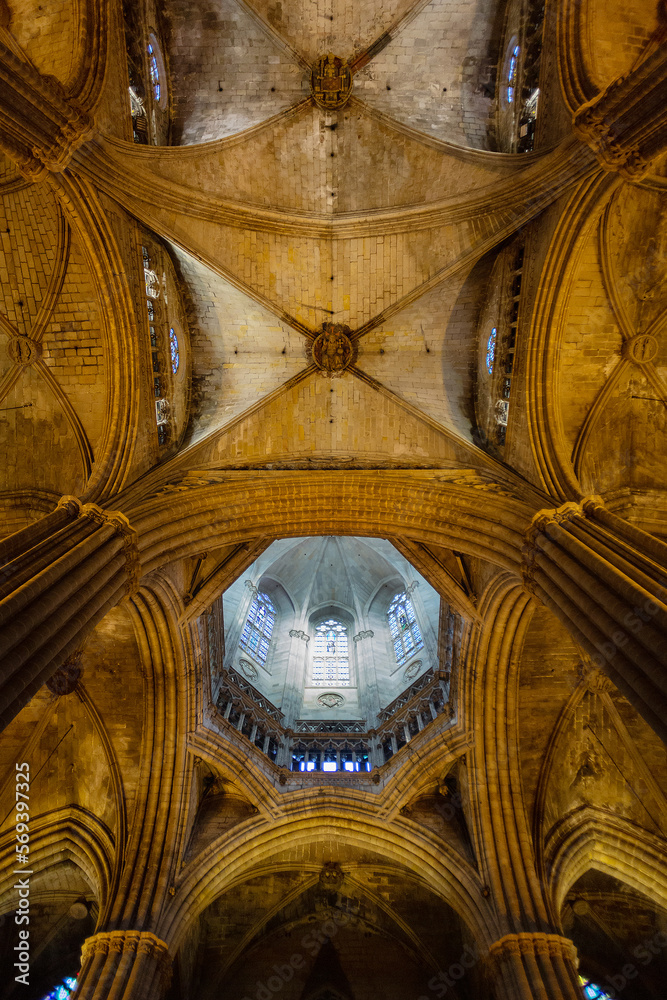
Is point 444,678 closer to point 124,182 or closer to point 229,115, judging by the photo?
point 124,182

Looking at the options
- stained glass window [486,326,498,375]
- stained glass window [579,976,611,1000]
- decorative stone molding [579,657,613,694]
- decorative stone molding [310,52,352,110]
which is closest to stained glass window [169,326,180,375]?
decorative stone molding [310,52,352,110]

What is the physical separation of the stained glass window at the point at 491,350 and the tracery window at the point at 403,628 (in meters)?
7.31

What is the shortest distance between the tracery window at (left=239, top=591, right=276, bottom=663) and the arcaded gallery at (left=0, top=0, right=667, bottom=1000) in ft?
7.58

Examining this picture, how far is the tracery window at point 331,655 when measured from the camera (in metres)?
17.2

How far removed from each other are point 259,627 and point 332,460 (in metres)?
7.01

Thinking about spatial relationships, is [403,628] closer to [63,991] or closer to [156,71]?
[63,991]

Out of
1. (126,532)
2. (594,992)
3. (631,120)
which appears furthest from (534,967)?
(631,120)

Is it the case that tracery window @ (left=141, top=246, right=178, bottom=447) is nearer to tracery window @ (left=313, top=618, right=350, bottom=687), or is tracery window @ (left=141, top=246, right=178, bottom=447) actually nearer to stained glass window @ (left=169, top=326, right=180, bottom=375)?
stained glass window @ (left=169, top=326, right=180, bottom=375)

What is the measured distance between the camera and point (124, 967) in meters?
9.54

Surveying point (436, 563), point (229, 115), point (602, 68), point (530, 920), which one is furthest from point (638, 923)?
point (229, 115)

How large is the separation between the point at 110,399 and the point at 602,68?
341 inches

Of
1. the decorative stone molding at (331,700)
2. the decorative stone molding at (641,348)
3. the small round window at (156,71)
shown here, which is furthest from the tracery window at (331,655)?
the small round window at (156,71)

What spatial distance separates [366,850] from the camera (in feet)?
43.0

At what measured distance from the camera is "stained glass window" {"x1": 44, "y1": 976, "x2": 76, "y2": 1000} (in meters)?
11.8
